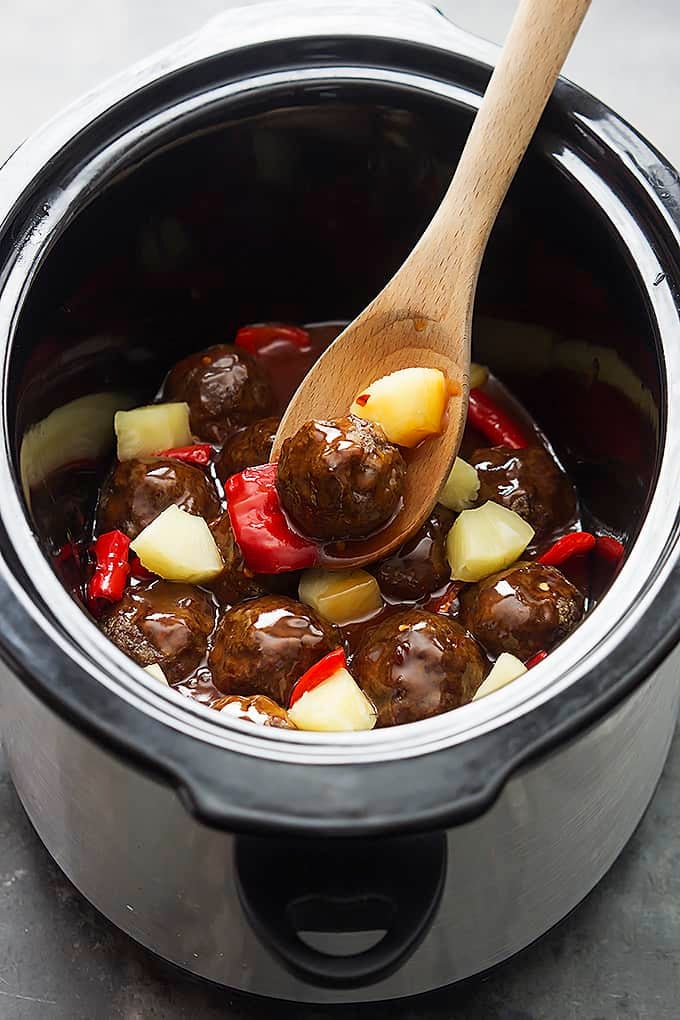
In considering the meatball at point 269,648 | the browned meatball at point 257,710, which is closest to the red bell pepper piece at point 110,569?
the meatball at point 269,648

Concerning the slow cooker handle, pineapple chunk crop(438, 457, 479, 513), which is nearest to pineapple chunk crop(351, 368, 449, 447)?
pineapple chunk crop(438, 457, 479, 513)

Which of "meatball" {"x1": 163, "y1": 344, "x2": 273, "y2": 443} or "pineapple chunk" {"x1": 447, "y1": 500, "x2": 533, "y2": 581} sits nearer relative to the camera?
"pineapple chunk" {"x1": 447, "y1": 500, "x2": 533, "y2": 581}

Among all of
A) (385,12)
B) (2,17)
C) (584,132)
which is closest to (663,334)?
(584,132)

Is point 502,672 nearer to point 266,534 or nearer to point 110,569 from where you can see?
point 266,534

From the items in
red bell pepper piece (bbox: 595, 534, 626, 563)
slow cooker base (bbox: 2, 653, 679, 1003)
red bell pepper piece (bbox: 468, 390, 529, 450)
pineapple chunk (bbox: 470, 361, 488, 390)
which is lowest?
slow cooker base (bbox: 2, 653, 679, 1003)

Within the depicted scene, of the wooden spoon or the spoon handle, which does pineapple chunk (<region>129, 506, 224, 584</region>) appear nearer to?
the wooden spoon

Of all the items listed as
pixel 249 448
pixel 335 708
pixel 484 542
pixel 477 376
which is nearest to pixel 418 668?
pixel 335 708
